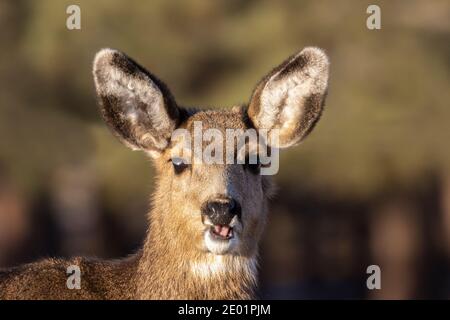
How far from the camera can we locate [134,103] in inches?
383

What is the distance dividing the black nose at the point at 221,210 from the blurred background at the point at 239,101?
683 inches

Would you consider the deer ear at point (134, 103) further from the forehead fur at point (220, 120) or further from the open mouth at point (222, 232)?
the open mouth at point (222, 232)

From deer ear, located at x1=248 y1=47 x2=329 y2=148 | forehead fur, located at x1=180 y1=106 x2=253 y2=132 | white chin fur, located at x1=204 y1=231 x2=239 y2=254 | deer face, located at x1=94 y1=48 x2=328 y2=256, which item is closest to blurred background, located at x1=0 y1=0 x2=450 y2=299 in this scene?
deer ear, located at x1=248 y1=47 x2=329 y2=148

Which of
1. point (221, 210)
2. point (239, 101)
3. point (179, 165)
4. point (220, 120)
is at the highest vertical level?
point (239, 101)

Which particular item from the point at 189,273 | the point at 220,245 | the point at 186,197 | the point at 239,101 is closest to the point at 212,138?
the point at 186,197

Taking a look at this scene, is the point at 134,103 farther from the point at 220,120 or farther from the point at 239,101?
the point at 239,101

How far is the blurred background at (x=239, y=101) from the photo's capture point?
90.0 feet

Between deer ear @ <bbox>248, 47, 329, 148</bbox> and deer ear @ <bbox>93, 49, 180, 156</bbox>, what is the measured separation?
2.15ft

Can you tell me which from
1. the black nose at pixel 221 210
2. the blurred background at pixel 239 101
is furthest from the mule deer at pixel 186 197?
the blurred background at pixel 239 101

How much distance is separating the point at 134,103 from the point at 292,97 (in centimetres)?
121

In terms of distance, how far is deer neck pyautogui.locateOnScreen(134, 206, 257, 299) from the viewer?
364 inches
